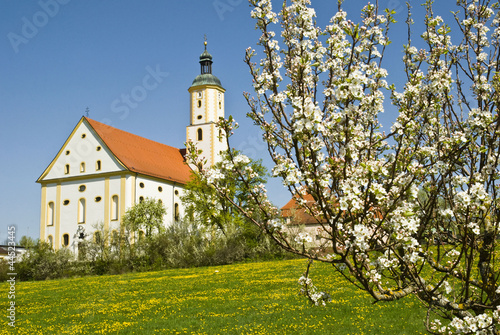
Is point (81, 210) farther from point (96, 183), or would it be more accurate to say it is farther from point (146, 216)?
point (146, 216)

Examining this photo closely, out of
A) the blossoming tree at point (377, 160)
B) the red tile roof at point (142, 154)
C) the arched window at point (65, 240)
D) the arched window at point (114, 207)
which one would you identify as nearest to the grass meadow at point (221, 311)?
the blossoming tree at point (377, 160)

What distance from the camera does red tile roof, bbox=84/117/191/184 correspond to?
4154 centimetres

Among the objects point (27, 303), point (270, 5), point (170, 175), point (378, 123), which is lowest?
point (27, 303)

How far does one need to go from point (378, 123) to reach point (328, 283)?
484 inches

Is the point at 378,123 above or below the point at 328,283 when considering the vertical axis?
above

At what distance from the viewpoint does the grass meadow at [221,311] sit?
10078 millimetres

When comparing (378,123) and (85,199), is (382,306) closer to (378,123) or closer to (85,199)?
(378,123)

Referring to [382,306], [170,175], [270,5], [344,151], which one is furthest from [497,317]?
[170,175]

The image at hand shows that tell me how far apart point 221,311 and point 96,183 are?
31723 millimetres

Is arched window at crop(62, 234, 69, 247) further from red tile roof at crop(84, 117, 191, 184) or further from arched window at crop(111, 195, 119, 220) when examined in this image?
red tile roof at crop(84, 117, 191, 184)

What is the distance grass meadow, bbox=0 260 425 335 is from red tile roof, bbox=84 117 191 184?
22434mm

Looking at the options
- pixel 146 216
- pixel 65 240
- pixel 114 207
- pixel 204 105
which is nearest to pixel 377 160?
pixel 146 216

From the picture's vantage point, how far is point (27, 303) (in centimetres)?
1717

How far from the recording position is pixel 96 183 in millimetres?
41188
